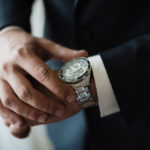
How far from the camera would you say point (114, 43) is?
2.51ft

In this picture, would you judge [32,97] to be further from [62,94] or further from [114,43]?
[114,43]

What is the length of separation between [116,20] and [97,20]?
0.06m

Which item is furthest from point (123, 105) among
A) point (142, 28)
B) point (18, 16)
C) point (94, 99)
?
point (18, 16)

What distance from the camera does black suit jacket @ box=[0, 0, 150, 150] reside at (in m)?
0.56

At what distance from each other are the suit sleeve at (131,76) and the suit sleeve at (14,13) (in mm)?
376

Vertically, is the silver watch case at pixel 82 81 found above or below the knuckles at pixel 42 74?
below

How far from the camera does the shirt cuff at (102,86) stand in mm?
576

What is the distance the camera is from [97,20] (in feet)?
2.39

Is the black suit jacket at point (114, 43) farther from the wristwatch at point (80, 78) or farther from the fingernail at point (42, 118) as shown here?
the fingernail at point (42, 118)

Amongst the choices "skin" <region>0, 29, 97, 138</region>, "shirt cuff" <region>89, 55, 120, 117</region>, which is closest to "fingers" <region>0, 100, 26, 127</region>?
"skin" <region>0, 29, 97, 138</region>

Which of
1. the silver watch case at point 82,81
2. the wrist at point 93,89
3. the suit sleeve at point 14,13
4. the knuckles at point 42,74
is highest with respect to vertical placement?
the suit sleeve at point 14,13

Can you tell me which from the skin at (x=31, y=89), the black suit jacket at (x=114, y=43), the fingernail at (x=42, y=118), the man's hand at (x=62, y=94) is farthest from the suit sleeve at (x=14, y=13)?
the fingernail at (x=42, y=118)

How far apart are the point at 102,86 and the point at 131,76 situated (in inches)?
3.0

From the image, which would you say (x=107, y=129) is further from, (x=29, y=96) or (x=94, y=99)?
(x=29, y=96)
